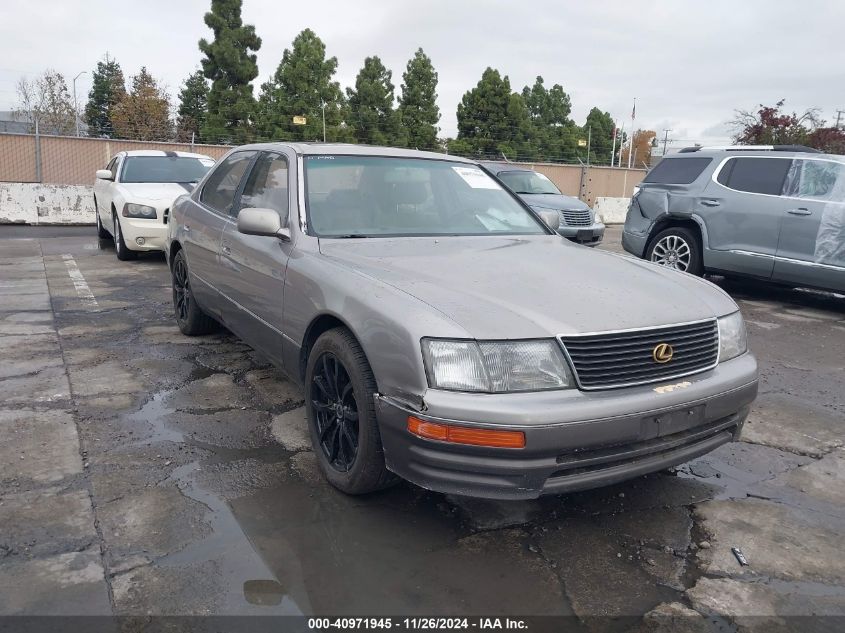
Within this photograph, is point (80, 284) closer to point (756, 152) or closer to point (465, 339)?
A: point (465, 339)

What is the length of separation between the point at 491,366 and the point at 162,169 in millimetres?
8942

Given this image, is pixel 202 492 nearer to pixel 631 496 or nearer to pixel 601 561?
pixel 601 561

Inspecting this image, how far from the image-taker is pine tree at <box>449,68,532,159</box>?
33531 millimetres

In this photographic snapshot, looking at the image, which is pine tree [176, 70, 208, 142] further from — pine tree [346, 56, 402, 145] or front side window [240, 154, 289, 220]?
front side window [240, 154, 289, 220]

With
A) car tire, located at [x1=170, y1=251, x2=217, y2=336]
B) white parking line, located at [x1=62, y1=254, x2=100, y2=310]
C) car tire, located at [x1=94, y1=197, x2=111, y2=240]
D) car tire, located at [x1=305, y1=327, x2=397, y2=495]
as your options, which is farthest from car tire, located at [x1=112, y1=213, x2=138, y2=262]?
car tire, located at [x1=305, y1=327, x2=397, y2=495]

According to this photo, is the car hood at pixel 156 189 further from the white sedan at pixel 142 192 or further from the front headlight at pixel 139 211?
the front headlight at pixel 139 211

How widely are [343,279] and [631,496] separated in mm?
1661

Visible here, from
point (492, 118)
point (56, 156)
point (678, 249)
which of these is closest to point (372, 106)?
point (492, 118)

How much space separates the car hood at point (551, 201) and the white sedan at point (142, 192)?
5491mm

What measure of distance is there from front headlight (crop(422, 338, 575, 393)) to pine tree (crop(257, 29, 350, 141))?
2803 centimetres

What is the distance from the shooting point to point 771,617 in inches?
94.8

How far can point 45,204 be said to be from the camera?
14.4m

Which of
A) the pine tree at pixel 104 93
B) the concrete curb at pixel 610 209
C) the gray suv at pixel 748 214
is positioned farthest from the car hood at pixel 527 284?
the pine tree at pixel 104 93

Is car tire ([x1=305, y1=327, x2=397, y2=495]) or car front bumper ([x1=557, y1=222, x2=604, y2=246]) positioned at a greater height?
car front bumper ([x1=557, y1=222, x2=604, y2=246])
